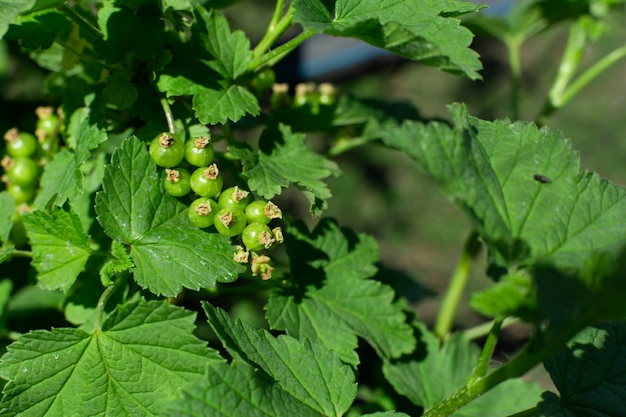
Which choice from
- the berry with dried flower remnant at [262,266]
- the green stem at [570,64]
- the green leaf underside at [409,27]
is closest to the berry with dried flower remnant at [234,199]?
the berry with dried flower remnant at [262,266]

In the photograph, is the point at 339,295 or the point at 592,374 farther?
the point at 339,295

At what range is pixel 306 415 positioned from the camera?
1.14 metres

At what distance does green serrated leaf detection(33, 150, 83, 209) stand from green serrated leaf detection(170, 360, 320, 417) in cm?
47

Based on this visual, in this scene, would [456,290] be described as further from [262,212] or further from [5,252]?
[5,252]

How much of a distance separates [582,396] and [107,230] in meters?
0.94

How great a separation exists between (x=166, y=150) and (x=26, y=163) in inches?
20.7

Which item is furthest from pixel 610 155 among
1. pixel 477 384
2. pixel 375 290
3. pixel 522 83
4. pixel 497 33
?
pixel 477 384

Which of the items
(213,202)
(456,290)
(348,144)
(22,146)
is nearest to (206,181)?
(213,202)

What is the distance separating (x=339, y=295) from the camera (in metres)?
1.51

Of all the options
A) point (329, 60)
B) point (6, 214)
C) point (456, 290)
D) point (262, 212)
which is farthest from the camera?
point (329, 60)

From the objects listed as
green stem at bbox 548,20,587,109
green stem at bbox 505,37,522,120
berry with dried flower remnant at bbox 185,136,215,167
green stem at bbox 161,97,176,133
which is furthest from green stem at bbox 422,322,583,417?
green stem at bbox 548,20,587,109

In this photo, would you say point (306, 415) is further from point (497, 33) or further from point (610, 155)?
point (610, 155)

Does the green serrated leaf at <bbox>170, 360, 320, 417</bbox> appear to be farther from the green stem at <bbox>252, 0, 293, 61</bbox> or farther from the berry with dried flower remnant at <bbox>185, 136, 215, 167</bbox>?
the green stem at <bbox>252, 0, 293, 61</bbox>

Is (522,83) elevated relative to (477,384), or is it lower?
lower
